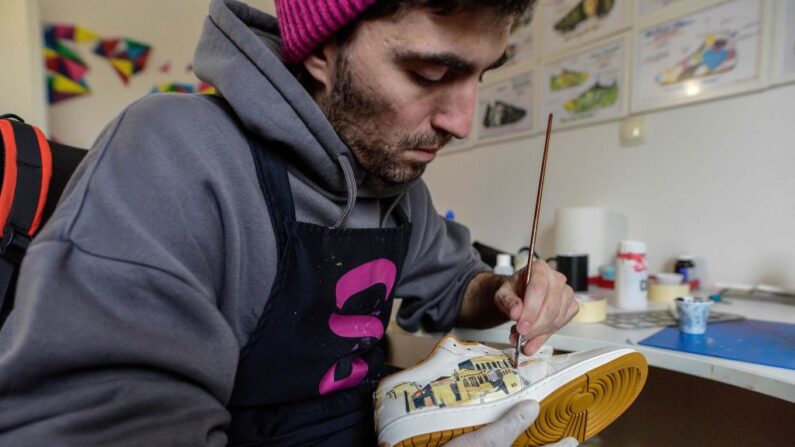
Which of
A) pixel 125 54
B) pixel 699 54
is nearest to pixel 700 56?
pixel 699 54

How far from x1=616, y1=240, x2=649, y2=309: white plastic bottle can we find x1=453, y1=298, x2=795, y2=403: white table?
4 cm

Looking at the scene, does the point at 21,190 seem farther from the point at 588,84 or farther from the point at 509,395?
the point at 588,84

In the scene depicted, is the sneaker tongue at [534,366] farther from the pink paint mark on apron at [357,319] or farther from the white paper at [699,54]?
the white paper at [699,54]

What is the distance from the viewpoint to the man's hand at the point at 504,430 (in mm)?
429

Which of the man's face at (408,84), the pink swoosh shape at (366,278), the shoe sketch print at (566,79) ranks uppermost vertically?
the shoe sketch print at (566,79)

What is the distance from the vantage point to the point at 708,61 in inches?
42.0

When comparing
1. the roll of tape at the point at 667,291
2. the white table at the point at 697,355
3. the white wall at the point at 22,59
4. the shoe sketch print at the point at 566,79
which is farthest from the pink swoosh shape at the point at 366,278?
the white wall at the point at 22,59

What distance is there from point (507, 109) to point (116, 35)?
6.05 feet

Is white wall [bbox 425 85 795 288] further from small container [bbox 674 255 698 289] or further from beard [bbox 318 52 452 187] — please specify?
beard [bbox 318 52 452 187]

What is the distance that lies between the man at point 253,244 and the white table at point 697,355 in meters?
0.12

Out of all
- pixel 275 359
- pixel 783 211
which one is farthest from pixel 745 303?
pixel 275 359

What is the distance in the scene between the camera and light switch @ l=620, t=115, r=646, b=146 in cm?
119

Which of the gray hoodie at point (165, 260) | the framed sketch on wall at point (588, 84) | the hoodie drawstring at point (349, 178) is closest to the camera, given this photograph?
the gray hoodie at point (165, 260)

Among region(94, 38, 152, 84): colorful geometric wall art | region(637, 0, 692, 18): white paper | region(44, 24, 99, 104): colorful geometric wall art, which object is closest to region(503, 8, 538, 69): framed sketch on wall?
region(637, 0, 692, 18): white paper
